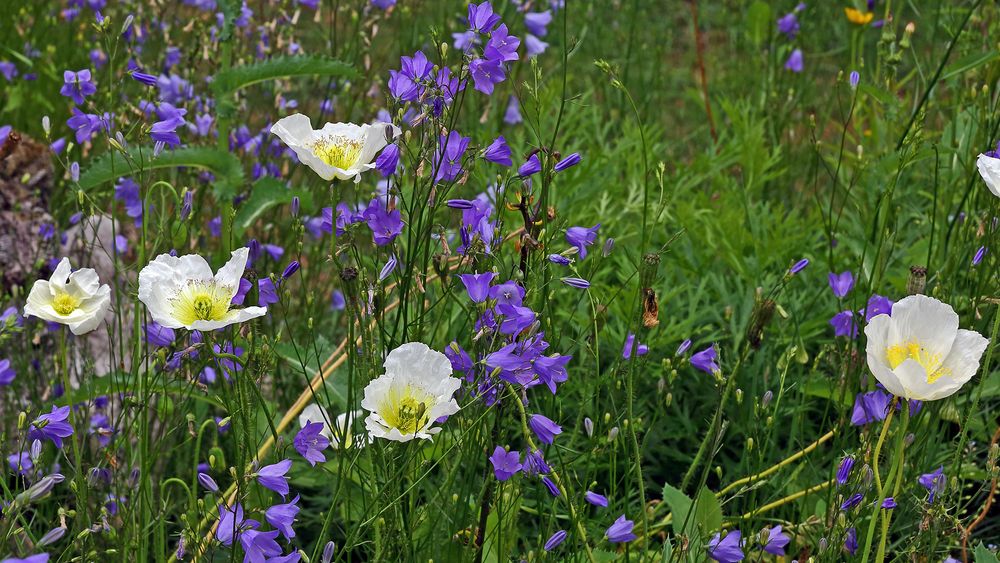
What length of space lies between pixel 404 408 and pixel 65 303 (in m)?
0.49

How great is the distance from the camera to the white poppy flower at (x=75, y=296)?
139 centimetres

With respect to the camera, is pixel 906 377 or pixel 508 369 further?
pixel 508 369

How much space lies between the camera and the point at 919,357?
4.50ft

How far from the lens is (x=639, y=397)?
257cm

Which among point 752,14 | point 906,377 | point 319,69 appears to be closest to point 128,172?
point 319,69

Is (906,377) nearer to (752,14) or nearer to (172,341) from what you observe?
(172,341)

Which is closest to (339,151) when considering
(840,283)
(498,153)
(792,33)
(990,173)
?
(498,153)

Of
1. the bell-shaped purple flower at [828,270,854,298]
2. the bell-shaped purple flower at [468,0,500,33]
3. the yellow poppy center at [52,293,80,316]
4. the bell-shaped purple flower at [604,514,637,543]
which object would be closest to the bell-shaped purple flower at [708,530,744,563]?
the bell-shaped purple flower at [604,514,637,543]

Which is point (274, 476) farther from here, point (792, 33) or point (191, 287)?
point (792, 33)

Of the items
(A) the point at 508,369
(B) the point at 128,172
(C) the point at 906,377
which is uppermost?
(C) the point at 906,377

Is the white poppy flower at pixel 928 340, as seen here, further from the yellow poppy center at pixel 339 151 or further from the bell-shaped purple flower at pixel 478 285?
the yellow poppy center at pixel 339 151

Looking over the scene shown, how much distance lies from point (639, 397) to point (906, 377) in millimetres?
1326

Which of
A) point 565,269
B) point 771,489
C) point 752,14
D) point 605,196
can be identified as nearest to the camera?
point 771,489

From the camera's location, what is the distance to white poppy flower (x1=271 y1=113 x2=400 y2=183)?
1.43 m
